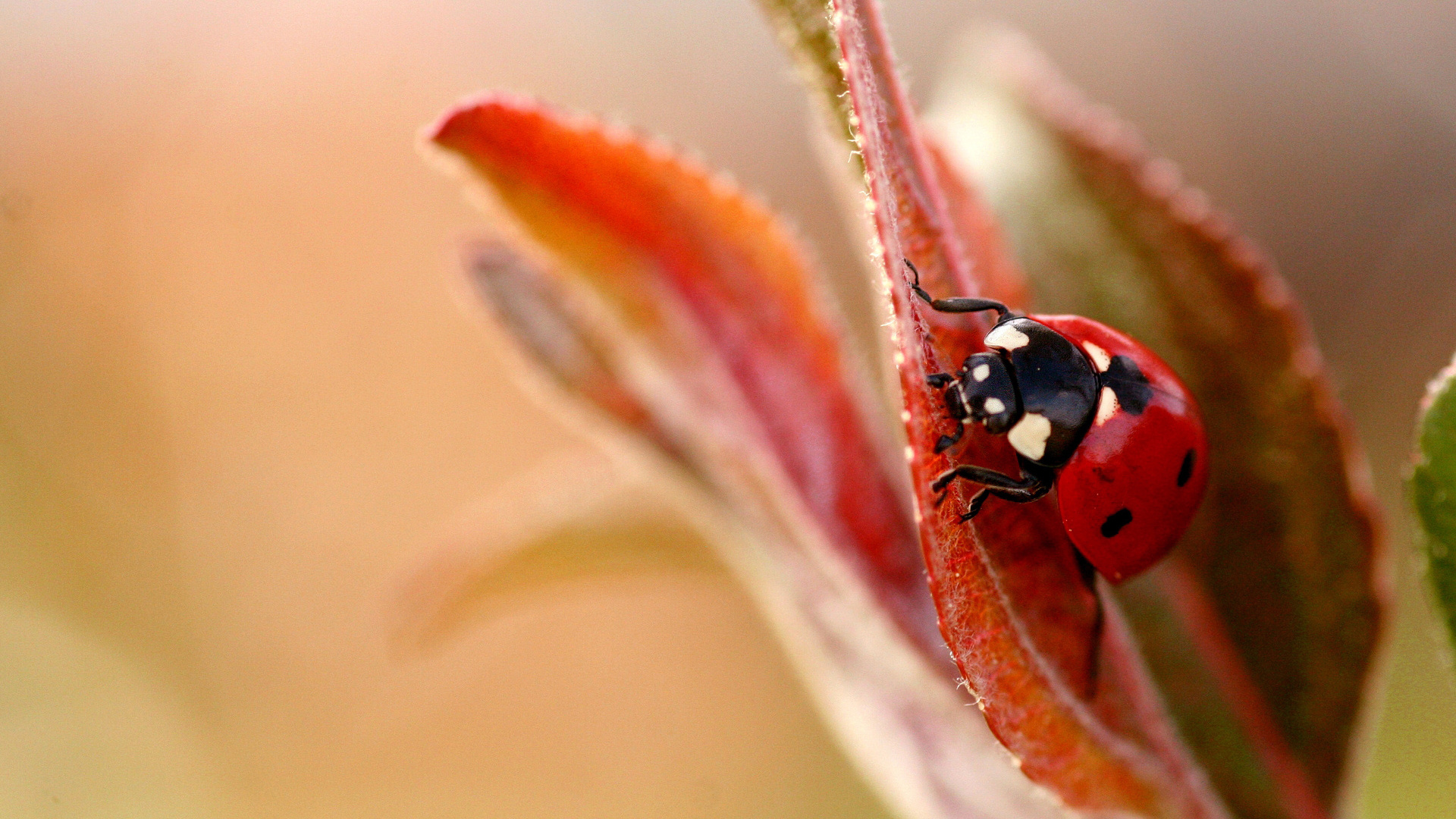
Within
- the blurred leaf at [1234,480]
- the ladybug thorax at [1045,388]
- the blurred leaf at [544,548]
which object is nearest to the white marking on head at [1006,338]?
the ladybug thorax at [1045,388]

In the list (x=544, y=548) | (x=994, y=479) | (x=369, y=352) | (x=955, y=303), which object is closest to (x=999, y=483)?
(x=994, y=479)

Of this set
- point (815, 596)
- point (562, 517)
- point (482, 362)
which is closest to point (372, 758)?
point (482, 362)

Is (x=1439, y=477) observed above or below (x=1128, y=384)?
below

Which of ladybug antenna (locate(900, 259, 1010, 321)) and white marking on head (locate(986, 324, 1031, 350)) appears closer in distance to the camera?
ladybug antenna (locate(900, 259, 1010, 321))

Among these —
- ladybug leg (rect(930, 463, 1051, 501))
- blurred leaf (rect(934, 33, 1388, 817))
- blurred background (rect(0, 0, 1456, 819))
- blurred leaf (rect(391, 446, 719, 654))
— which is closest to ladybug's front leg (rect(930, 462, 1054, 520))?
ladybug leg (rect(930, 463, 1051, 501))

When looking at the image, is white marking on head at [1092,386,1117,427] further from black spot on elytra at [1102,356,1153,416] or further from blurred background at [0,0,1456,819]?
blurred background at [0,0,1456,819]

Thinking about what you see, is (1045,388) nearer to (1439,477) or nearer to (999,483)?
(999,483)

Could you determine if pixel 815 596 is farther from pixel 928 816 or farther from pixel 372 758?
pixel 372 758
